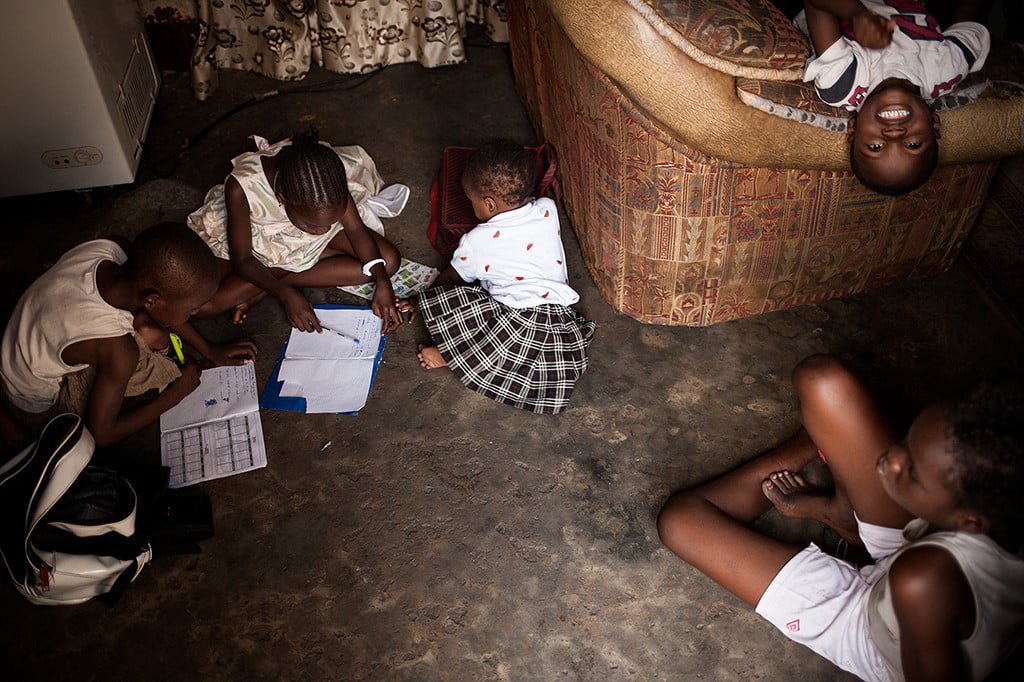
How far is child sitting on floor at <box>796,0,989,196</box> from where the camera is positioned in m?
1.81

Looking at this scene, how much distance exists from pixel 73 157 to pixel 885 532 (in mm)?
2676

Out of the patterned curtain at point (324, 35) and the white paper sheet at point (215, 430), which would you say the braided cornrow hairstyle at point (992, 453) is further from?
the patterned curtain at point (324, 35)

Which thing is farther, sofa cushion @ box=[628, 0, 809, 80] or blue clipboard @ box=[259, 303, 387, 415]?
blue clipboard @ box=[259, 303, 387, 415]

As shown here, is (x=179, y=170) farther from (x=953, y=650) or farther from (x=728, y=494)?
(x=953, y=650)

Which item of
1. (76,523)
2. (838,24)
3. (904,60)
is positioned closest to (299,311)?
(76,523)

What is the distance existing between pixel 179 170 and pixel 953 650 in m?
2.76

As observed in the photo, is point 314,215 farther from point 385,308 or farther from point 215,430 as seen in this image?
point 215,430

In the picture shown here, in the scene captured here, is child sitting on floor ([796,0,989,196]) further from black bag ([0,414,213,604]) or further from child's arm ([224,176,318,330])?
black bag ([0,414,213,604])

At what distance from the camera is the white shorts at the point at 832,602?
1.61 meters

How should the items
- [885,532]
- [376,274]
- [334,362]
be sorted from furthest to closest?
[376,274] < [334,362] < [885,532]

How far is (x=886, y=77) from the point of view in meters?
1.86

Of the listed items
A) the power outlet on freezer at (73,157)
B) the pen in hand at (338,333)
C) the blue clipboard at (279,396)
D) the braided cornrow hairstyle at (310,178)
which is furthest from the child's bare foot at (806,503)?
the power outlet on freezer at (73,157)

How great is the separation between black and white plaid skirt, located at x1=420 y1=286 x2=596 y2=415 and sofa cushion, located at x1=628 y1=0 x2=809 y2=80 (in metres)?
0.84

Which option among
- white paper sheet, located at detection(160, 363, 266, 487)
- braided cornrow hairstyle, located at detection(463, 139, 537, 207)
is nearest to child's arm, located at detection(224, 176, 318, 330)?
white paper sheet, located at detection(160, 363, 266, 487)
